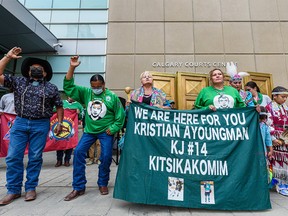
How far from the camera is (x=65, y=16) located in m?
8.59

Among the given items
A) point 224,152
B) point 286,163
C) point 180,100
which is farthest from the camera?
point 180,100

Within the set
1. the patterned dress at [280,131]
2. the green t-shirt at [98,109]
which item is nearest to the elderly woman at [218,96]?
the patterned dress at [280,131]

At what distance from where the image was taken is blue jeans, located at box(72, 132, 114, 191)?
281 cm

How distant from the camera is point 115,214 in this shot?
7.04 ft

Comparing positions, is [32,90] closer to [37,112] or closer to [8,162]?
[37,112]

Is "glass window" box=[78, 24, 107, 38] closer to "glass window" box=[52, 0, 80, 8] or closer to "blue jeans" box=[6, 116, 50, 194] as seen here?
"glass window" box=[52, 0, 80, 8]

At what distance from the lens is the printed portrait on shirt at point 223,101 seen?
9.23 feet

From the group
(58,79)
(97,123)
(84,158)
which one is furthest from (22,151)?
(58,79)

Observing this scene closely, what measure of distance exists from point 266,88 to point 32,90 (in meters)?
7.11

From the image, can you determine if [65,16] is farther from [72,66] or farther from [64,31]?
[72,66]

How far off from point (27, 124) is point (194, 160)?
2.26 metres

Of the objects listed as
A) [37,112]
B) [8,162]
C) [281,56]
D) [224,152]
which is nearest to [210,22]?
[281,56]

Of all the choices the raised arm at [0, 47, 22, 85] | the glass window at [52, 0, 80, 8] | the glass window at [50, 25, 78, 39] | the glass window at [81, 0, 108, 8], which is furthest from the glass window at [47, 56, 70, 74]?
the raised arm at [0, 47, 22, 85]

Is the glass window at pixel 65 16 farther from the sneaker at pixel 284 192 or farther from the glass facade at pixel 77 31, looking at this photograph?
the sneaker at pixel 284 192
